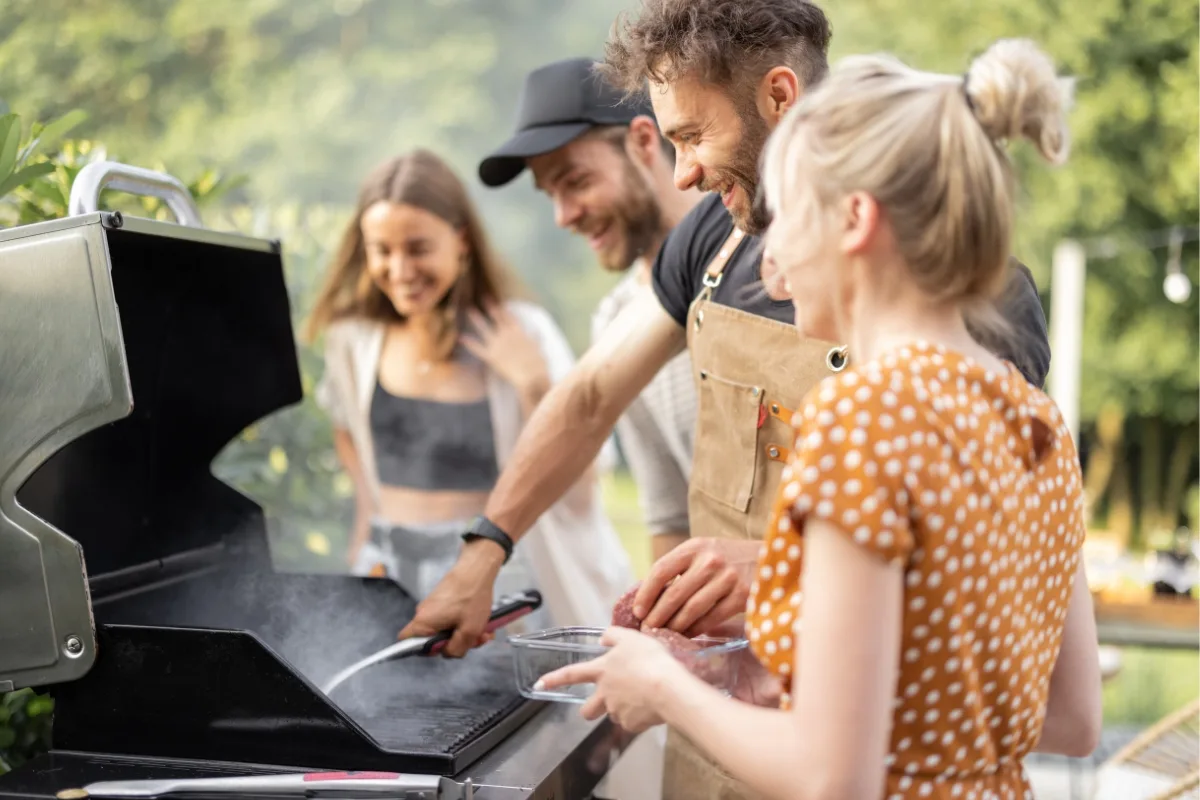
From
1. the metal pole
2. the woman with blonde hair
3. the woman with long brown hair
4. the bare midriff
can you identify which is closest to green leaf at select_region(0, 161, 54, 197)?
the woman with blonde hair

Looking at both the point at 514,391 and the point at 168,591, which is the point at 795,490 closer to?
the point at 168,591

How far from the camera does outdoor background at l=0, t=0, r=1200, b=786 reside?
7738 millimetres

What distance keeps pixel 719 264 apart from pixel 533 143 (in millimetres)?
1053

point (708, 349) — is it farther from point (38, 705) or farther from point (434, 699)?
point (38, 705)

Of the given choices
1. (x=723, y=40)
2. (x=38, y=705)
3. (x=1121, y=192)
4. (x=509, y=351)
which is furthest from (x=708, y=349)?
(x=1121, y=192)

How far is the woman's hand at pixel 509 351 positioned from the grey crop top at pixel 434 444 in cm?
13

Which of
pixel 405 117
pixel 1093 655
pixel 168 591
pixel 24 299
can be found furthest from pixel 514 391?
pixel 405 117

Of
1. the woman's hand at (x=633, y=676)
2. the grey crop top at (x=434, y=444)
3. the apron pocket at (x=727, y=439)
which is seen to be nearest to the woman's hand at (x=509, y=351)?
the grey crop top at (x=434, y=444)

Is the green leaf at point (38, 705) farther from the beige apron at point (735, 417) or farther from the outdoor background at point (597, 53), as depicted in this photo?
the outdoor background at point (597, 53)

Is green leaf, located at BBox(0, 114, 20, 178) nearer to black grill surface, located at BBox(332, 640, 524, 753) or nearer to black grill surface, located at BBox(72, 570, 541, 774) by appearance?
black grill surface, located at BBox(72, 570, 541, 774)

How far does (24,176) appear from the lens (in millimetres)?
1734

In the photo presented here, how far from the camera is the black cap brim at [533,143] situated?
2.69 m

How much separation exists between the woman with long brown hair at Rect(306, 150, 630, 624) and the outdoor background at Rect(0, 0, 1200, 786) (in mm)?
3787

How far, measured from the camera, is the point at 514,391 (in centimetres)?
337
